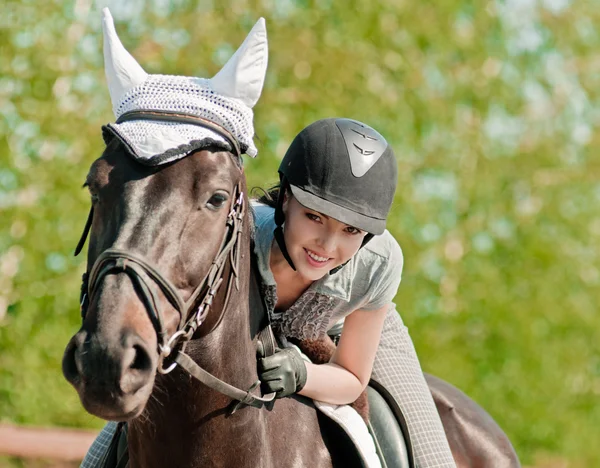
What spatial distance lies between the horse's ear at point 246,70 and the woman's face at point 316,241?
1.88 feet

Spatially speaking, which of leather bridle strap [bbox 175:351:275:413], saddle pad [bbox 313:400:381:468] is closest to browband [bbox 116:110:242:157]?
leather bridle strap [bbox 175:351:275:413]

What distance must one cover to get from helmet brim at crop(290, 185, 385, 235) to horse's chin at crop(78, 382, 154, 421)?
1135 millimetres

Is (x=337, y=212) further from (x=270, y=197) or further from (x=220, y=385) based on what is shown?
(x=220, y=385)

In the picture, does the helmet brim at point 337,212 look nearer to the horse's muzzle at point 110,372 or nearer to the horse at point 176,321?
the horse at point 176,321

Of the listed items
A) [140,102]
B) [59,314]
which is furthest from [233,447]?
[59,314]

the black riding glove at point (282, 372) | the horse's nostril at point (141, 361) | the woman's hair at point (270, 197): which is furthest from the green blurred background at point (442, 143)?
the horse's nostril at point (141, 361)

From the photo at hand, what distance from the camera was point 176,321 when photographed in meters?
2.81

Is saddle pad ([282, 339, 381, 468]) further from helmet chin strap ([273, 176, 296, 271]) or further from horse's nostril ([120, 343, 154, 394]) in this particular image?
horse's nostril ([120, 343, 154, 394])

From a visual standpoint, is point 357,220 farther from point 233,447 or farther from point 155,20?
point 155,20

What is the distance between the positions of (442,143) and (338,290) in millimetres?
8149

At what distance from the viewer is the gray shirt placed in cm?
366

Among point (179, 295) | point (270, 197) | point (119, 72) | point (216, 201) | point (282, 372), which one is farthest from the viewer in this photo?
point (270, 197)

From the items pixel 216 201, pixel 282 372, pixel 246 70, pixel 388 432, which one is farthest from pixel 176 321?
pixel 388 432

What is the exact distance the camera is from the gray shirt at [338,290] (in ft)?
12.0
